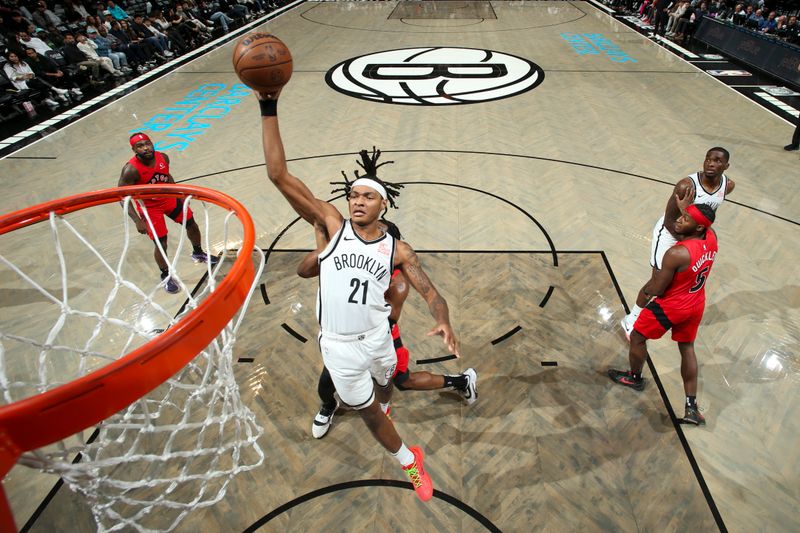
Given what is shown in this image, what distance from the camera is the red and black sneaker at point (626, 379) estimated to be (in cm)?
351

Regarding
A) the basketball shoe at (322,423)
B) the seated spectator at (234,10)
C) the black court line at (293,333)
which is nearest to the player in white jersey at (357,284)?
the basketball shoe at (322,423)

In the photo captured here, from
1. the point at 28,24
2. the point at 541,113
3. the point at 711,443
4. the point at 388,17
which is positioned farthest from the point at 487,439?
the point at 388,17

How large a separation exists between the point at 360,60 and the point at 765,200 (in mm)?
8973

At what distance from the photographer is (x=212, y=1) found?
16.4 m

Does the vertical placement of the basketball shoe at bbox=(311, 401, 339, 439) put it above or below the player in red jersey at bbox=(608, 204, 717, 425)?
below

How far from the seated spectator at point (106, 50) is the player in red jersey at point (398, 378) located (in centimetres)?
1109

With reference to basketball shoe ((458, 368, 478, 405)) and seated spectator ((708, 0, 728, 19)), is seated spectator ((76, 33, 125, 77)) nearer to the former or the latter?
basketball shoe ((458, 368, 478, 405))

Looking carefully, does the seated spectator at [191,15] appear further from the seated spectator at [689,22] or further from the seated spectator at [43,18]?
the seated spectator at [689,22]

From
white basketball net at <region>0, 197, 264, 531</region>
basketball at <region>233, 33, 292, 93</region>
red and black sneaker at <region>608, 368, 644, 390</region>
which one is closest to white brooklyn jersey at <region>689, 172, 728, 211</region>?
red and black sneaker at <region>608, 368, 644, 390</region>

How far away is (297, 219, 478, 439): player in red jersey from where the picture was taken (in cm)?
283

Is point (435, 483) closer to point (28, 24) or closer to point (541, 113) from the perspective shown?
point (541, 113)

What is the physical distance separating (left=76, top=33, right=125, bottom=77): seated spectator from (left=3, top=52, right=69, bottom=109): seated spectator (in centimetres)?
149

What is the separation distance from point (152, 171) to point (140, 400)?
2835 millimetres

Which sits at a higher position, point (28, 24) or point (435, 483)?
point (28, 24)
